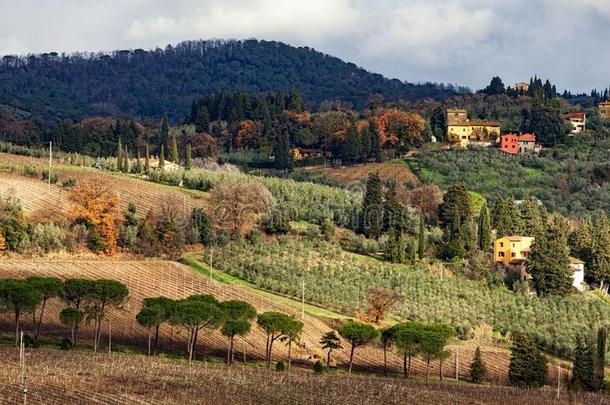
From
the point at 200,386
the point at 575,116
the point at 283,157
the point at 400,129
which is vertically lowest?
the point at 200,386

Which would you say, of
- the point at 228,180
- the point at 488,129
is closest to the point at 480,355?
the point at 228,180

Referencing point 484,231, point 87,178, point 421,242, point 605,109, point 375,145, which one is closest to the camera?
point 421,242

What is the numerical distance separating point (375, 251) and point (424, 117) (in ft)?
191

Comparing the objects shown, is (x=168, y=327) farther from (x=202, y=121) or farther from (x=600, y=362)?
(x=202, y=121)

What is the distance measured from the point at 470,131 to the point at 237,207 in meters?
Answer: 55.0

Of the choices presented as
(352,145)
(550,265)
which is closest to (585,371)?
(550,265)

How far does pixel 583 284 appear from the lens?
74688 millimetres

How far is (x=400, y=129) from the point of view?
118m

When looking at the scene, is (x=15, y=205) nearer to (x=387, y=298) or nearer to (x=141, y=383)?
(x=387, y=298)

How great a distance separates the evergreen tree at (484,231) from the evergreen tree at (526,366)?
24.3 metres

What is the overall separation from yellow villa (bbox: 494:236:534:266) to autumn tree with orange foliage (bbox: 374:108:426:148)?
41619mm

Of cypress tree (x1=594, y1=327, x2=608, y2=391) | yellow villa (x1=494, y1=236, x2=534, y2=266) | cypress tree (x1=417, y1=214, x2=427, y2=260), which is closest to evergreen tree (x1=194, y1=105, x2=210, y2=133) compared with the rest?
cypress tree (x1=417, y1=214, x2=427, y2=260)

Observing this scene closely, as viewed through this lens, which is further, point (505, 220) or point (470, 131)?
point (470, 131)

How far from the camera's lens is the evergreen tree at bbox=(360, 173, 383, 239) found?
76.8 metres
